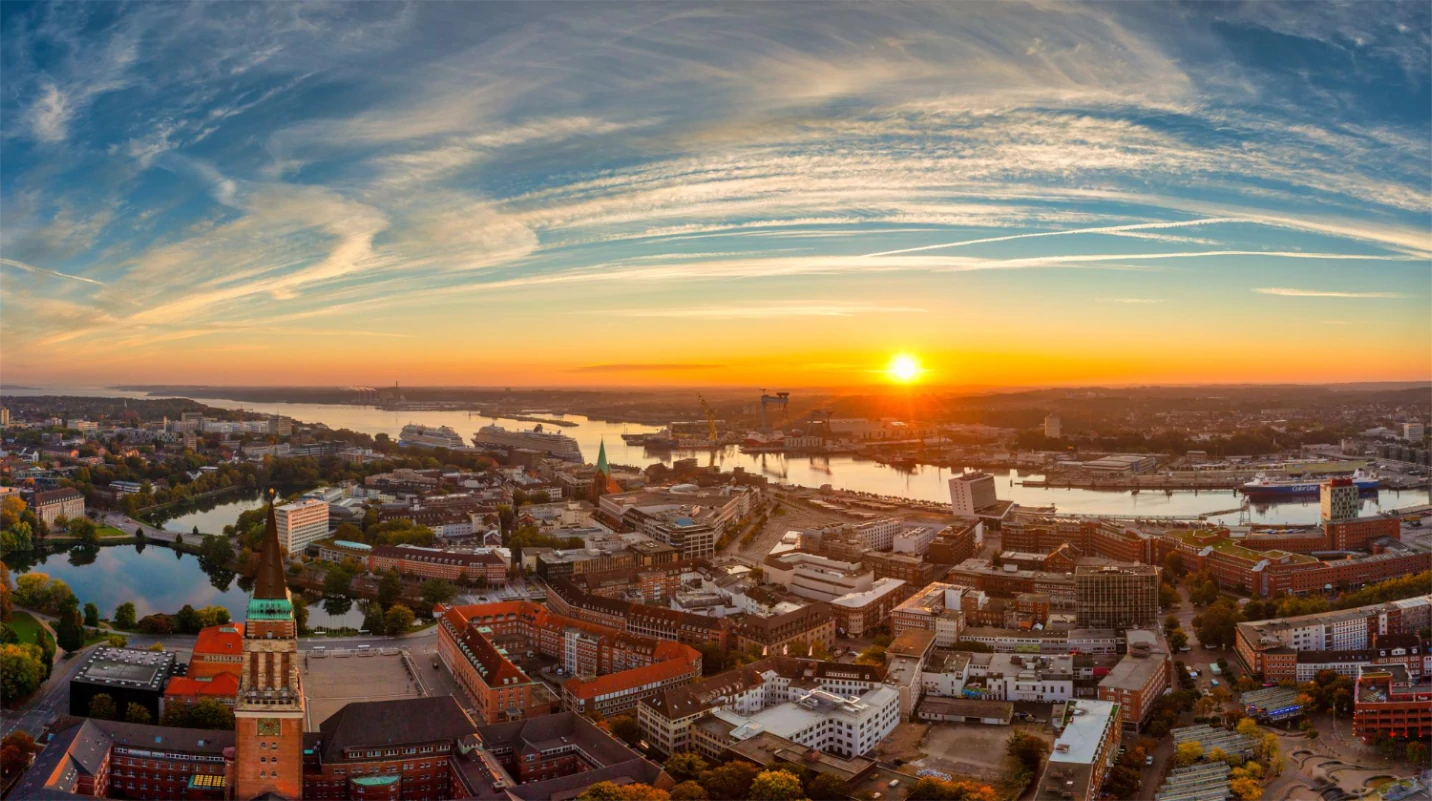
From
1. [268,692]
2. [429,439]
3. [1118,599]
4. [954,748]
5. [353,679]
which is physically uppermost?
[268,692]

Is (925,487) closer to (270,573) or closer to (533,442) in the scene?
(533,442)

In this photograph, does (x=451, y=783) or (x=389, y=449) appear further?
(x=389, y=449)

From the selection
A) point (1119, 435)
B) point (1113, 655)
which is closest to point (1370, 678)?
point (1113, 655)

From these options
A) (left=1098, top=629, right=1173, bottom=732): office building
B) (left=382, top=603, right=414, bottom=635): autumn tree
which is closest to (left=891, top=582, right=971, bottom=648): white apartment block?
(left=1098, top=629, right=1173, bottom=732): office building

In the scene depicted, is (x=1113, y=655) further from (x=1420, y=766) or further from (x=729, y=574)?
(x=729, y=574)

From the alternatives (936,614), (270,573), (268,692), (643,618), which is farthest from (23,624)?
(936,614)

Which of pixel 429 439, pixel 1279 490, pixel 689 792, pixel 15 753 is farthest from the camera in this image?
pixel 429 439
